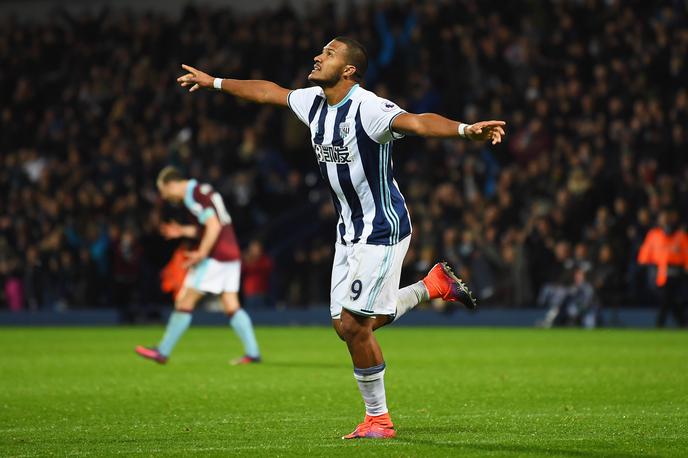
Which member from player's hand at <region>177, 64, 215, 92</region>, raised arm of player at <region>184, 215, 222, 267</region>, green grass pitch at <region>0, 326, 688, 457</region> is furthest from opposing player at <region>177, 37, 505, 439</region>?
raised arm of player at <region>184, 215, 222, 267</region>

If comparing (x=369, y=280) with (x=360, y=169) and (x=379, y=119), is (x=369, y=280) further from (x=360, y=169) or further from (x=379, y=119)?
(x=379, y=119)

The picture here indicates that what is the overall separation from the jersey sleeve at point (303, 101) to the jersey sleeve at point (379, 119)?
53cm

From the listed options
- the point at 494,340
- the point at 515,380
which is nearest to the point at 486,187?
the point at 494,340

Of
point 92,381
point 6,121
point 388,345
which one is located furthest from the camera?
point 6,121

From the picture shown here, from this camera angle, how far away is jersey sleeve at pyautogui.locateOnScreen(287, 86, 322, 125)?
8266mm

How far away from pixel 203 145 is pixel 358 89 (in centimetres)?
1885

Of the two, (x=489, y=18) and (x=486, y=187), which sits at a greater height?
(x=489, y=18)

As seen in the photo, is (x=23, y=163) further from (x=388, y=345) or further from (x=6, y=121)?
(x=388, y=345)

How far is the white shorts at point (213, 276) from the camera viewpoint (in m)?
14.4

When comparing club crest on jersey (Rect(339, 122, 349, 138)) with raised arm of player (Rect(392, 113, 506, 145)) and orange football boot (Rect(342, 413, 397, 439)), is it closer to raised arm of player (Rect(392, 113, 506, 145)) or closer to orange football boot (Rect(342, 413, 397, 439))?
raised arm of player (Rect(392, 113, 506, 145))

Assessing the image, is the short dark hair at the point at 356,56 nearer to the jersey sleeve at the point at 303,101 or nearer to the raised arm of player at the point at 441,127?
the jersey sleeve at the point at 303,101

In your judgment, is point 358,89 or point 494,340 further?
point 494,340

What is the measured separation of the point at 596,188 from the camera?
23344 millimetres

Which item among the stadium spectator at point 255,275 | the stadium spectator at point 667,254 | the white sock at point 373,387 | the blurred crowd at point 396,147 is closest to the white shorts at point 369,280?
the white sock at point 373,387
